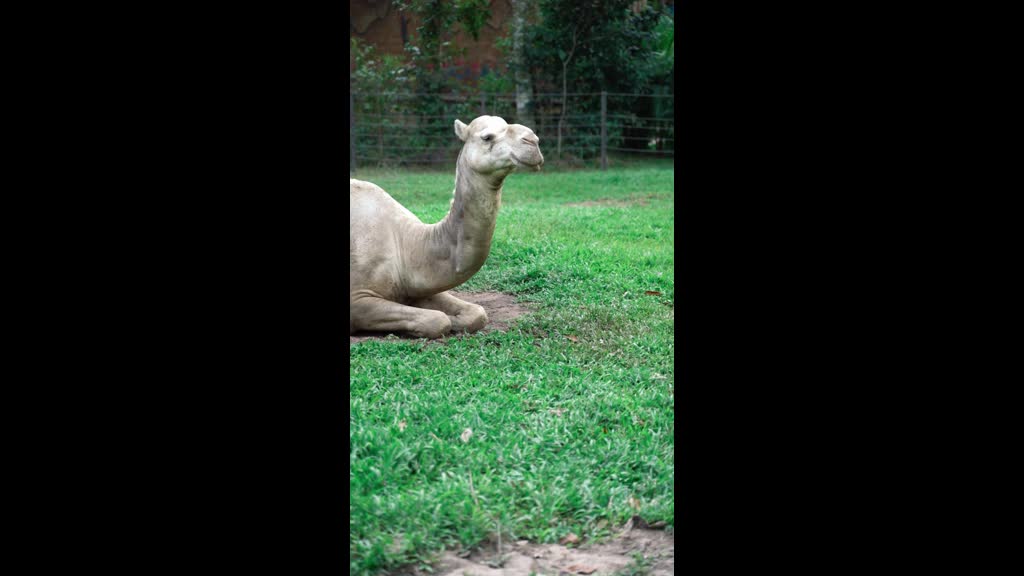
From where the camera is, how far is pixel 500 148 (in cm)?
448

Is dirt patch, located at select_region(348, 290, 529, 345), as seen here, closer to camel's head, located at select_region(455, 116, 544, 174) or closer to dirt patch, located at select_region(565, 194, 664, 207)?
camel's head, located at select_region(455, 116, 544, 174)

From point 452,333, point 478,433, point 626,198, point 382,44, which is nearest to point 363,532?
point 478,433

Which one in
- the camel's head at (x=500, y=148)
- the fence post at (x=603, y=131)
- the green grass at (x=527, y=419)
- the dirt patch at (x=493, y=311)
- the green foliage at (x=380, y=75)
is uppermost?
the green foliage at (x=380, y=75)

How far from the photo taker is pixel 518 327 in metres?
4.97

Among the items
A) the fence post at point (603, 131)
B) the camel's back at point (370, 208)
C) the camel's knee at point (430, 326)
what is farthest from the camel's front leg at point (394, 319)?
the fence post at point (603, 131)

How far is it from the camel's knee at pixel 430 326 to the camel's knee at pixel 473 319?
0.18 m

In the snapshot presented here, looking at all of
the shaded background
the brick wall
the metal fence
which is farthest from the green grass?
the brick wall

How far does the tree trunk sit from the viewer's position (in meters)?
15.3

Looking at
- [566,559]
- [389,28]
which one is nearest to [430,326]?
[566,559]

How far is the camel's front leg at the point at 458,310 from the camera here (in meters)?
4.91

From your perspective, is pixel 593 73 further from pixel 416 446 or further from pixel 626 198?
pixel 416 446

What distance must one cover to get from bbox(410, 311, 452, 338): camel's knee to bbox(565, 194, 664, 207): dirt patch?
5629mm

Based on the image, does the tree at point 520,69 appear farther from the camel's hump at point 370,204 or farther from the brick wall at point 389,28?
the camel's hump at point 370,204

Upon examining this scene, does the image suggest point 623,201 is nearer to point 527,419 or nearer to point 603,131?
point 603,131
